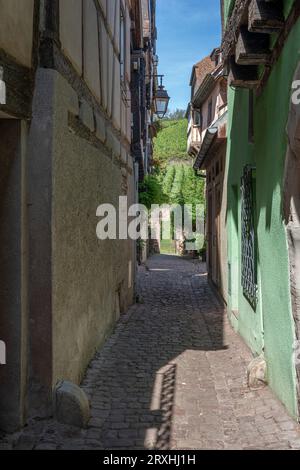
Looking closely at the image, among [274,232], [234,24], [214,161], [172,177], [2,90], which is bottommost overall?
[274,232]

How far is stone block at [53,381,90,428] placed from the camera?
4.06 m

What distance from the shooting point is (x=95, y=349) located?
20.7ft

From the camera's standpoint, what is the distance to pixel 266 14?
13.6 feet

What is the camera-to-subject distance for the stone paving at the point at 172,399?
155 inches

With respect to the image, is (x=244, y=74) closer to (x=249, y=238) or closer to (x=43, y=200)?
(x=249, y=238)

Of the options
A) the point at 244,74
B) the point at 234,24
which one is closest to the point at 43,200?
the point at 234,24

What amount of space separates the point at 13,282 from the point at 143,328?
4716 millimetres

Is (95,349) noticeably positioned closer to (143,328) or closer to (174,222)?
(143,328)

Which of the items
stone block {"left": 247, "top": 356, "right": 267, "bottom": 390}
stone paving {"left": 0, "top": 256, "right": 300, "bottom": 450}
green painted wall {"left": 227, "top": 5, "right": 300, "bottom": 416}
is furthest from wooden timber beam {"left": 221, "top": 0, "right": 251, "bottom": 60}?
stone paving {"left": 0, "top": 256, "right": 300, "bottom": 450}

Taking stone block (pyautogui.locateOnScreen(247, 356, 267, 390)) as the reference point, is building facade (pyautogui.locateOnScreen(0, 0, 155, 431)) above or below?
above

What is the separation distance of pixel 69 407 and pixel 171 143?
42.6m

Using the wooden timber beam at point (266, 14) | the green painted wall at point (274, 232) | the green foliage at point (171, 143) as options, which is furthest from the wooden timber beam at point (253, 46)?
the green foliage at point (171, 143)

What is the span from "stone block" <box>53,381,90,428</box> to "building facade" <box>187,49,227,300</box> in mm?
4662

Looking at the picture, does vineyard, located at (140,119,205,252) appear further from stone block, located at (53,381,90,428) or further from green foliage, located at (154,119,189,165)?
stone block, located at (53,381,90,428)
